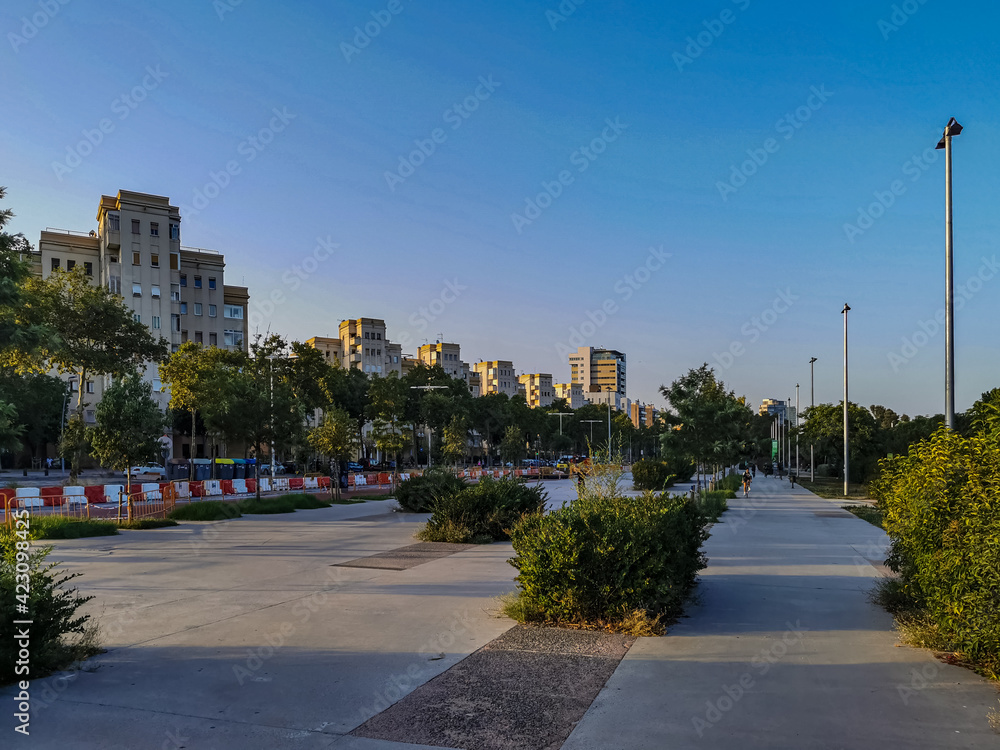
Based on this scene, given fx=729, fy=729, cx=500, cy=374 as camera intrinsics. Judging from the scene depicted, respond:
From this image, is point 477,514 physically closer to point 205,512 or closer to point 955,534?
point 205,512

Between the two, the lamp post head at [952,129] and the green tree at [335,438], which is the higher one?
the lamp post head at [952,129]

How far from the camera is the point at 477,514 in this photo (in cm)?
1750

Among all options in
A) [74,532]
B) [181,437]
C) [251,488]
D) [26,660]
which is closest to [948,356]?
[26,660]

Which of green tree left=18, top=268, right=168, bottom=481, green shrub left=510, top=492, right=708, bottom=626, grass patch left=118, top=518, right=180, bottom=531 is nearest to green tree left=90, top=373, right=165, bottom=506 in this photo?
grass patch left=118, top=518, right=180, bottom=531

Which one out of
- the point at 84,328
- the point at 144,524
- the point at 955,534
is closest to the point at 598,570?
the point at 955,534

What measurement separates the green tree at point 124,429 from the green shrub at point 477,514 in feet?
29.0

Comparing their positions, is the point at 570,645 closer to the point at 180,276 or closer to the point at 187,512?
the point at 187,512

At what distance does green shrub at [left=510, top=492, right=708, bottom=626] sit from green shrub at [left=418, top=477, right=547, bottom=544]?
8.08 meters

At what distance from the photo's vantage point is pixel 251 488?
121 feet

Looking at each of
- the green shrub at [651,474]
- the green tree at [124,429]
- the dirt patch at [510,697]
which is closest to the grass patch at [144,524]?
the green tree at [124,429]

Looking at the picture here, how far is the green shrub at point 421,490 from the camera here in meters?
23.4

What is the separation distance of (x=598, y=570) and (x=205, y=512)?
17.4 metres

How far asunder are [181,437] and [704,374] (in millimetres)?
62973

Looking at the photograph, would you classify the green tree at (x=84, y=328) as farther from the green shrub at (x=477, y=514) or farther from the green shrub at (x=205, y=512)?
the green shrub at (x=477, y=514)
